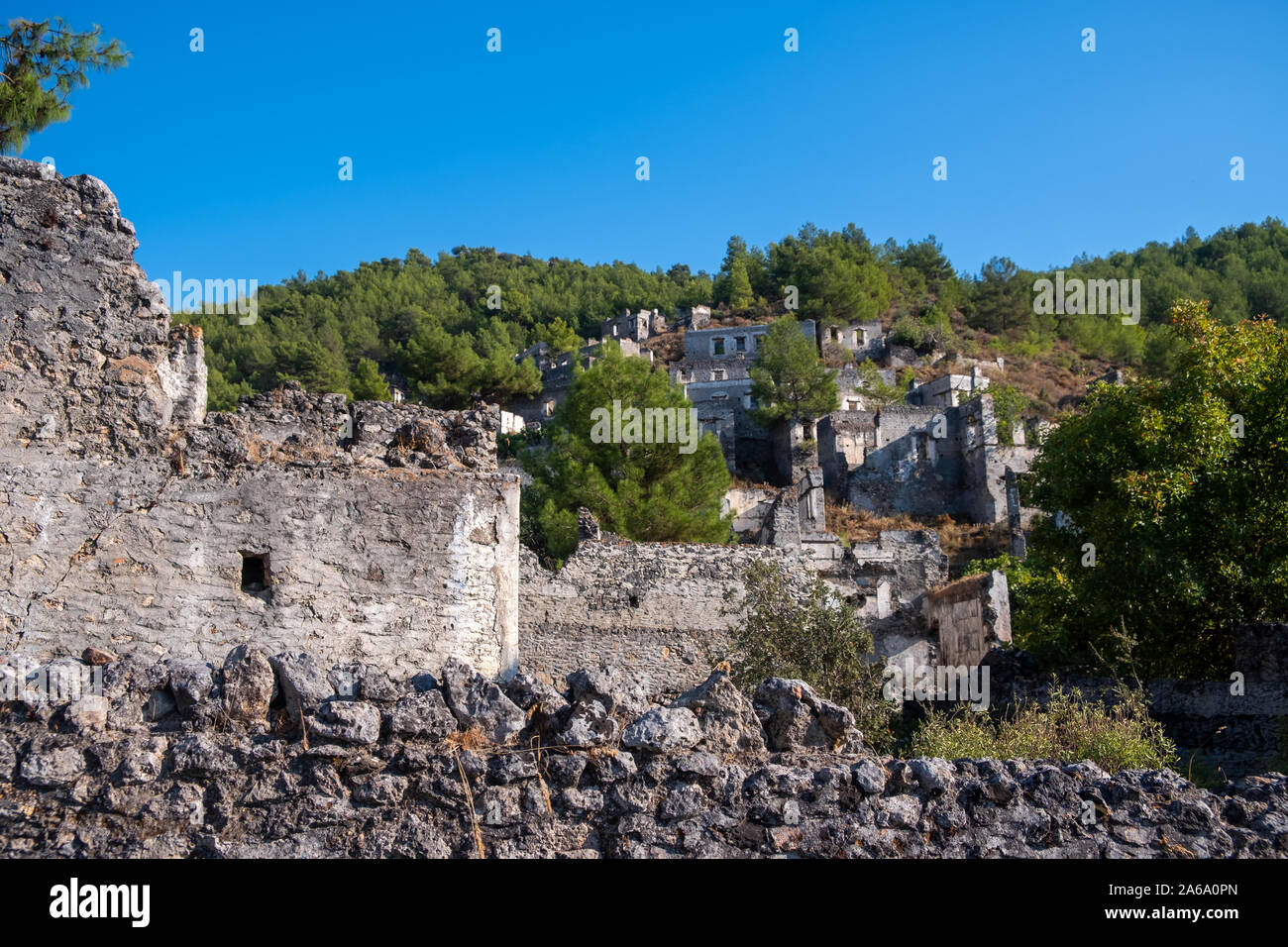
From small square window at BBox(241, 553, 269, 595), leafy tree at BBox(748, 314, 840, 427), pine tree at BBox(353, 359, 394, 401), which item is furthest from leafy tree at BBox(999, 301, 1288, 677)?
leafy tree at BBox(748, 314, 840, 427)

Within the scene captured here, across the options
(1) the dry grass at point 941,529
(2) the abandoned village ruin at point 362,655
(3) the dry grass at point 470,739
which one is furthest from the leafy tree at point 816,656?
(1) the dry grass at point 941,529

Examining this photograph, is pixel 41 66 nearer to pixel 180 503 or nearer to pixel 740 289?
pixel 180 503

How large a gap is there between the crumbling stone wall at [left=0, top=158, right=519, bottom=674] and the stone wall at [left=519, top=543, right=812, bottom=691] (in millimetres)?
8245

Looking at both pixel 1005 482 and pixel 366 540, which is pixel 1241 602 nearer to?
pixel 366 540

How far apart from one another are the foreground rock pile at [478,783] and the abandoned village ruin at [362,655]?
12mm

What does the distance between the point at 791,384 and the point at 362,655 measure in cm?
4750

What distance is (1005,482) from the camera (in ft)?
153

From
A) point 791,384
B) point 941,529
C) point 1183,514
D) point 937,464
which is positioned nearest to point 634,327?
point 791,384

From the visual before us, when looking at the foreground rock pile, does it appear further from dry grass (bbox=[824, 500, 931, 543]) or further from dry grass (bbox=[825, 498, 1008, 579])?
dry grass (bbox=[824, 500, 931, 543])

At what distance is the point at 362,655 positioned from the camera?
8617 mm

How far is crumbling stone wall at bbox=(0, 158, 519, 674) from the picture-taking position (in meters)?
8.20

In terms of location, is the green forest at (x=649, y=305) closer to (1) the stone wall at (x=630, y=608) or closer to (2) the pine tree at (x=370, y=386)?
(2) the pine tree at (x=370, y=386)
